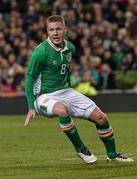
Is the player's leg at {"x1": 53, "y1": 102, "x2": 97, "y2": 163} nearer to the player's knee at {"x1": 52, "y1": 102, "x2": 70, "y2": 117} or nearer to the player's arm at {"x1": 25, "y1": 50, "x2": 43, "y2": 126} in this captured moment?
the player's knee at {"x1": 52, "y1": 102, "x2": 70, "y2": 117}

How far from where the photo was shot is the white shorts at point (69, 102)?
11586 millimetres

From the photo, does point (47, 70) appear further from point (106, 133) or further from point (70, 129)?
point (106, 133)

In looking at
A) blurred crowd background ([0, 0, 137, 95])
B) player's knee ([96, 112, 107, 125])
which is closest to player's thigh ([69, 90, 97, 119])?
player's knee ([96, 112, 107, 125])

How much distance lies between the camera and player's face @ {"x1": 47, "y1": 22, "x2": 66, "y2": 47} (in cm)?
→ 1145

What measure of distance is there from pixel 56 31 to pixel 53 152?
9.38 feet

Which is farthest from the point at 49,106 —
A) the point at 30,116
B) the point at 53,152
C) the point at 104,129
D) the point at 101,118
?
the point at 53,152

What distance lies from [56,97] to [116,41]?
16.2 m

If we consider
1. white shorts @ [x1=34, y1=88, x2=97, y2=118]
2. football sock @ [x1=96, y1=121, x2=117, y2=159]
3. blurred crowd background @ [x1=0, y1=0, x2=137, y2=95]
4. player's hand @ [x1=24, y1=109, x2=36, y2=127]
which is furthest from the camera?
blurred crowd background @ [x1=0, y1=0, x2=137, y2=95]

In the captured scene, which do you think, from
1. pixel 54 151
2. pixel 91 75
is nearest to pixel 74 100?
pixel 54 151

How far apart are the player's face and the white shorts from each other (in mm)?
759

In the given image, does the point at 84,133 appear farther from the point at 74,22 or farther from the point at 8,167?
the point at 74,22

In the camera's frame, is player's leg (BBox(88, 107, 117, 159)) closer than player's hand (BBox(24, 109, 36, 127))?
No

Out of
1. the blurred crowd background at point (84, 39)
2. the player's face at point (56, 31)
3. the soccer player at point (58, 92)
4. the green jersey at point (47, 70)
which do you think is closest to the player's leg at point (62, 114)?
the soccer player at point (58, 92)

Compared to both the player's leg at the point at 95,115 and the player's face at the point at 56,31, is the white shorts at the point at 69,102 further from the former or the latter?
the player's face at the point at 56,31
